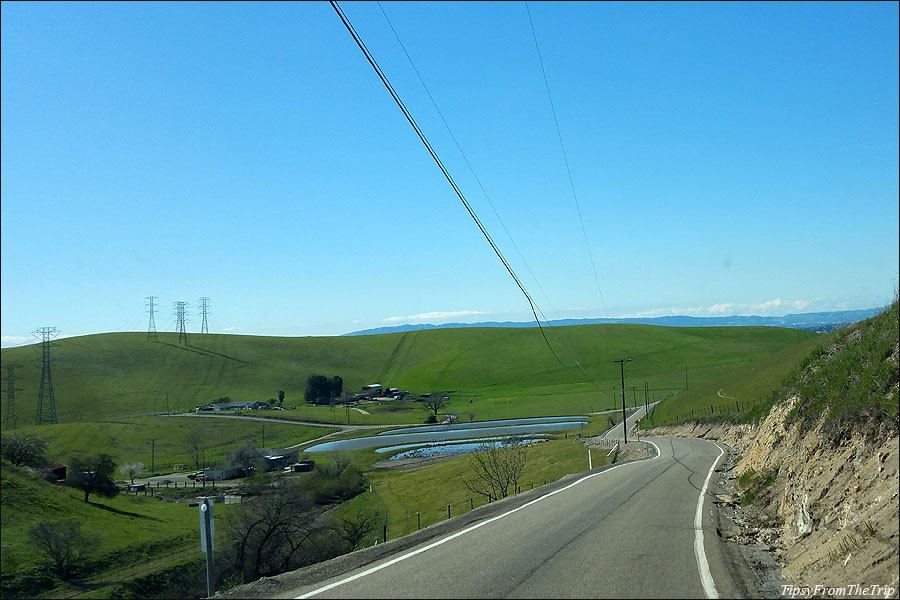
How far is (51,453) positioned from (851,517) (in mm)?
90775

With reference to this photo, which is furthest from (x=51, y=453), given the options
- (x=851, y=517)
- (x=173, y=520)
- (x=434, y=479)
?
(x=851, y=517)

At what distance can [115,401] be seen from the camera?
117250mm

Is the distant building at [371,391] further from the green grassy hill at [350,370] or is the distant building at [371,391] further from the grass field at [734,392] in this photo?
the grass field at [734,392]

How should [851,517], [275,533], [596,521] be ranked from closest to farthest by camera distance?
[851,517]
[596,521]
[275,533]

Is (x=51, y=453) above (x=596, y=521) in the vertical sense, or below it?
below

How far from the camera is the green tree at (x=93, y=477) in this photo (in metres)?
63.1

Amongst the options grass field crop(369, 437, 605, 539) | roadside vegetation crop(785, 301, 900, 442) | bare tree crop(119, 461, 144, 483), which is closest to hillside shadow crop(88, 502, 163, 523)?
grass field crop(369, 437, 605, 539)

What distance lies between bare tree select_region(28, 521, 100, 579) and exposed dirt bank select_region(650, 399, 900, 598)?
43356 mm

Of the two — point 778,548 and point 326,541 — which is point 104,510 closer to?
point 326,541

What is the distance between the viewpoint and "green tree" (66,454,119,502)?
63094 millimetres

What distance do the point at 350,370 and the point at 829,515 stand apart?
584ft

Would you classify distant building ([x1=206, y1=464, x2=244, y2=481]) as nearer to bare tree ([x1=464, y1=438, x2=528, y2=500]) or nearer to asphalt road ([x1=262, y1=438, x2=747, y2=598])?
bare tree ([x1=464, y1=438, x2=528, y2=500])

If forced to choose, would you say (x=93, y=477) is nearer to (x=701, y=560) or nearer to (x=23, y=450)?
(x=23, y=450)

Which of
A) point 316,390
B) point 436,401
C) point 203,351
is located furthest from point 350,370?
point 436,401
